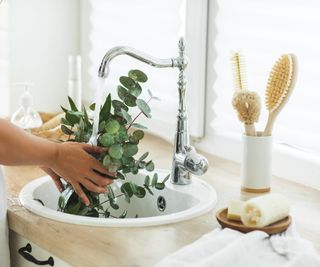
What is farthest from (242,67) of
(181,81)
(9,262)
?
(9,262)

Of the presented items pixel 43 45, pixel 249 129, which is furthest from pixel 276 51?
pixel 43 45

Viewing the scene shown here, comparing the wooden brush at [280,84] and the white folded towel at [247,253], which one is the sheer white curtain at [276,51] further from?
the white folded towel at [247,253]

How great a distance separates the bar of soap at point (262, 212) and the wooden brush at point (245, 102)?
0.37 metres

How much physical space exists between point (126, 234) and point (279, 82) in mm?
566

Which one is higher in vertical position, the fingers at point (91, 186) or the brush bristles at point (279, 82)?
the brush bristles at point (279, 82)

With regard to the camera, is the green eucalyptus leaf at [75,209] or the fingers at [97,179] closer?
the fingers at [97,179]

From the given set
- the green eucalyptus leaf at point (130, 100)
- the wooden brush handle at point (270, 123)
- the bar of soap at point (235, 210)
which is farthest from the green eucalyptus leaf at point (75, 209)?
the wooden brush handle at point (270, 123)

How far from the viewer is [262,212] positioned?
1388 millimetres

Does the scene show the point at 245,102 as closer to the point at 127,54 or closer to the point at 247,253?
the point at 127,54

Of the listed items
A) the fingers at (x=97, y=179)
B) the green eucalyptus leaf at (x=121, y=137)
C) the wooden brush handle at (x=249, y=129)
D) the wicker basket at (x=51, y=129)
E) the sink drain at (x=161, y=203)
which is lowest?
the sink drain at (x=161, y=203)

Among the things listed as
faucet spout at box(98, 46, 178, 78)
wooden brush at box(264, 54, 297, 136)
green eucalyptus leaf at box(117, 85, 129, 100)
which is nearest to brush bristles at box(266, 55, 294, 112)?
Result: wooden brush at box(264, 54, 297, 136)

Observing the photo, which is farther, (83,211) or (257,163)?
(257,163)

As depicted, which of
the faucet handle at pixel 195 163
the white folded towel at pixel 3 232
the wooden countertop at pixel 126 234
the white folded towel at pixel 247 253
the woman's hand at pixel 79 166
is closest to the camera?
the white folded towel at pixel 247 253

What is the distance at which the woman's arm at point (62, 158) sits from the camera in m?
1.47
